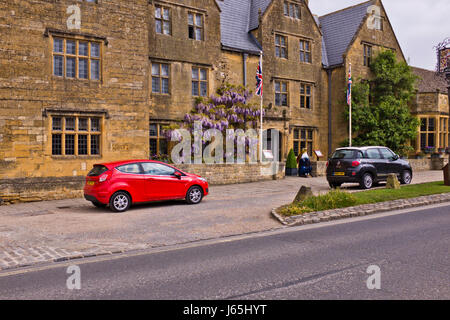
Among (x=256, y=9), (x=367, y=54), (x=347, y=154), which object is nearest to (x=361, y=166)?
(x=347, y=154)

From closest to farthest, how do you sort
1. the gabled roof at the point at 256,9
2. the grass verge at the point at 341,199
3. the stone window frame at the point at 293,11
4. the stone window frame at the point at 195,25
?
the grass verge at the point at 341,199, the stone window frame at the point at 195,25, the gabled roof at the point at 256,9, the stone window frame at the point at 293,11

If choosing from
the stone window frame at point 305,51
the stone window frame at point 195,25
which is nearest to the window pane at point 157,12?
the stone window frame at point 195,25

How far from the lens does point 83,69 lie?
1745cm

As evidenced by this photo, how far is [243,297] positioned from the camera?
4961 mm

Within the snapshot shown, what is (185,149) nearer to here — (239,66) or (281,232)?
(239,66)

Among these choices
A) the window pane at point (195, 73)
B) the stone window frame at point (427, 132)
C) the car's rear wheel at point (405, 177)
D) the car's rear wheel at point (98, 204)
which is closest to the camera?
the car's rear wheel at point (98, 204)

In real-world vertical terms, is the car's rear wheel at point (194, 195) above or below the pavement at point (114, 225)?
above

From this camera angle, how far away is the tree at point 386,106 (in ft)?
95.2

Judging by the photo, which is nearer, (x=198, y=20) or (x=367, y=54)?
(x=198, y=20)

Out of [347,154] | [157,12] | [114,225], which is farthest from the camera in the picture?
[157,12]

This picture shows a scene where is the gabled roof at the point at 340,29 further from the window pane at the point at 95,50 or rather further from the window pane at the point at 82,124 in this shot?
the window pane at the point at 82,124

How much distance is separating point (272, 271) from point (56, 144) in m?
13.3

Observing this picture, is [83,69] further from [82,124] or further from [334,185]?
[334,185]

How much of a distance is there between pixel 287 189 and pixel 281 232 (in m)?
9.04
